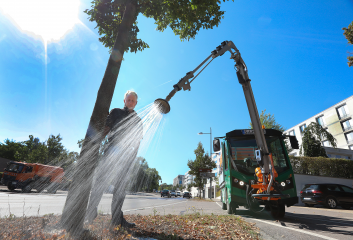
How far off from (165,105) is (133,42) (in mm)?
3812

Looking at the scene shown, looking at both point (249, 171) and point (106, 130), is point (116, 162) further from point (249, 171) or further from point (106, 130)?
point (249, 171)

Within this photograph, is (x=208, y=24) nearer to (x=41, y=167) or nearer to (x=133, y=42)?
(x=133, y=42)

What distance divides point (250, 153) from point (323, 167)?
17.4 meters

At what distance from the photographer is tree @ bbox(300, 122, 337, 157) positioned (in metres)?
27.3

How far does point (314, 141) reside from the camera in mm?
27781

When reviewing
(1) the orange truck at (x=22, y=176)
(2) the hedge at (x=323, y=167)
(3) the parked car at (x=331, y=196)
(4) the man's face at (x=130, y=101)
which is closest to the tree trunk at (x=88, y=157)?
(4) the man's face at (x=130, y=101)

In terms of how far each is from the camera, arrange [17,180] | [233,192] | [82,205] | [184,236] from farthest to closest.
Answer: [17,180] → [233,192] → [184,236] → [82,205]

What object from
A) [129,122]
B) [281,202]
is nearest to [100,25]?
[129,122]

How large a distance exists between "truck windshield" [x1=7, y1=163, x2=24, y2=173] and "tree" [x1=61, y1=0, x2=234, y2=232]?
15.8m

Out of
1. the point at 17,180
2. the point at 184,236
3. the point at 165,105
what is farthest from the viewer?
the point at 17,180

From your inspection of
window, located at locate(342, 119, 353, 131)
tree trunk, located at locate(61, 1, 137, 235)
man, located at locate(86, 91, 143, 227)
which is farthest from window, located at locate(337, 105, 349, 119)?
tree trunk, located at locate(61, 1, 137, 235)

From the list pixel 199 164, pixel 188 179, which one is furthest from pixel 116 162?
pixel 188 179

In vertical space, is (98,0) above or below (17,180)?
above

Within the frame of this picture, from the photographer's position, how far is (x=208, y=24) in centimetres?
615
